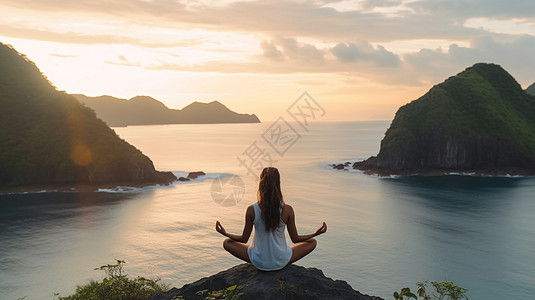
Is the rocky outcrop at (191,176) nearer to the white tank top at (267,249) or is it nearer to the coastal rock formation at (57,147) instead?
the coastal rock formation at (57,147)

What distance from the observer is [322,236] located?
4075 cm

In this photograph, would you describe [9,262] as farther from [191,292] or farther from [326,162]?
[326,162]

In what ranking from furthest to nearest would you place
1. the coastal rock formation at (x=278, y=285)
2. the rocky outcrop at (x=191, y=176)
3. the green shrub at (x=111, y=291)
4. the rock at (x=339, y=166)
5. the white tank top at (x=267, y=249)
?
the rock at (x=339, y=166) < the rocky outcrop at (x=191, y=176) < the green shrub at (x=111, y=291) < the white tank top at (x=267, y=249) < the coastal rock formation at (x=278, y=285)

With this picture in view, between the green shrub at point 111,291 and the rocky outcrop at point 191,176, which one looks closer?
the green shrub at point 111,291

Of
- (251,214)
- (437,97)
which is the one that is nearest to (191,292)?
(251,214)

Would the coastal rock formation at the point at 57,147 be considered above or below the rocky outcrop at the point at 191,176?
above

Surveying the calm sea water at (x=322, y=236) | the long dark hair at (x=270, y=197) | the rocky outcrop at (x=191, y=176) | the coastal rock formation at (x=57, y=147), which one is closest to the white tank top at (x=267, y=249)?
the long dark hair at (x=270, y=197)

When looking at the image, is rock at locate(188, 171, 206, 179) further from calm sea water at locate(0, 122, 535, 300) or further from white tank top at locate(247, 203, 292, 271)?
white tank top at locate(247, 203, 292, 271)

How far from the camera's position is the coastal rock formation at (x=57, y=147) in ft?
209

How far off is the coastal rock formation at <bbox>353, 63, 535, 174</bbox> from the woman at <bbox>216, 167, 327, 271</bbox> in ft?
264

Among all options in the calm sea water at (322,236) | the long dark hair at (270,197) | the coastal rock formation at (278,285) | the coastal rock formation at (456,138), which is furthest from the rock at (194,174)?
the long dark hair at (270,197)

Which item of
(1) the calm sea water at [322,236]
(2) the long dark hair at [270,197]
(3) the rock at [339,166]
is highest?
(2) the long dark hair at [270,197]

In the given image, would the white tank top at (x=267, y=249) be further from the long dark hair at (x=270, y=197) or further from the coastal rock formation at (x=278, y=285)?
the coastal rock formation at (x=278, y=285)

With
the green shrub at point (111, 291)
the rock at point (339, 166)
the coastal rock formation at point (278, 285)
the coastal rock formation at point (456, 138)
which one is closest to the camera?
the coastal rock formation at point (278, 285)
